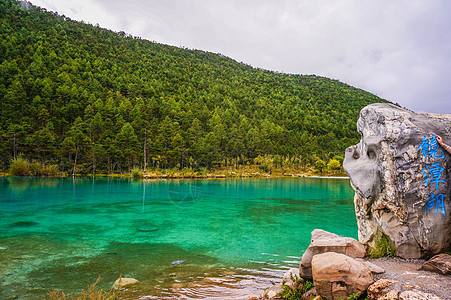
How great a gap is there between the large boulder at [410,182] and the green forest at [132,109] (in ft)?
209

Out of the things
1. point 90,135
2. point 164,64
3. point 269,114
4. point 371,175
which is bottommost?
point 371,175

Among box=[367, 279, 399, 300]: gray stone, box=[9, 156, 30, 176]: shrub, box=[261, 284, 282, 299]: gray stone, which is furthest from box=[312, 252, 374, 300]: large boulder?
box=[9, 156, 30, 176]: shrub

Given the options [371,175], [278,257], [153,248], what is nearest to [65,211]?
[153,248]

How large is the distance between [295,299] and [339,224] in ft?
43.0

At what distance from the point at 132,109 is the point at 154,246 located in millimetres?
84422

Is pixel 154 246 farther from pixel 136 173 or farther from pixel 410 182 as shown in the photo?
pixel 136 173

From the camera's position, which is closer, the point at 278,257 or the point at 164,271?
the point at 164,271

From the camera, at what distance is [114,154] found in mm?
65938

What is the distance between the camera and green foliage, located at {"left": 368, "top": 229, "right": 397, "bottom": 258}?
6.45m

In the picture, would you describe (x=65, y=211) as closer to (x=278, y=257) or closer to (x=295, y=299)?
(x=278, y=257)

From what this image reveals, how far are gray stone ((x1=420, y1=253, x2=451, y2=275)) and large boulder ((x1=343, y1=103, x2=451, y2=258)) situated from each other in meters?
0.85

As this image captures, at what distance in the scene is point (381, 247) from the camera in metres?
6.62

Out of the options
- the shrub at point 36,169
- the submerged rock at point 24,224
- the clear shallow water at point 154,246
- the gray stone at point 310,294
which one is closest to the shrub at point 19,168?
the shrub at point 36,169

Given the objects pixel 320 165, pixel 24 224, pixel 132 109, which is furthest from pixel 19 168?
pixel 320 165
